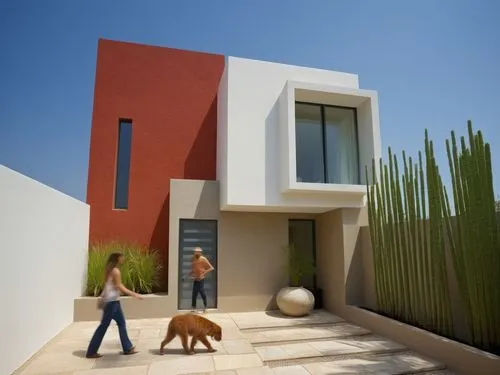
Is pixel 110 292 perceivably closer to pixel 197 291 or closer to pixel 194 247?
pixel 197 291

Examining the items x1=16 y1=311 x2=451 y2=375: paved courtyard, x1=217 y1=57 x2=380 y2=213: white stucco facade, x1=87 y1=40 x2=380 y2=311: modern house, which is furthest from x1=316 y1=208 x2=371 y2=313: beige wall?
x1=16 y1=311 x2=451 y2=375: paved courtyard

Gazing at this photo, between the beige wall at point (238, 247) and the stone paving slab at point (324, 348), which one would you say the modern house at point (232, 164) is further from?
the stone paving slab at point (324, 348)

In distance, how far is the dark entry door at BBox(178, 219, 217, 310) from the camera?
8.20m

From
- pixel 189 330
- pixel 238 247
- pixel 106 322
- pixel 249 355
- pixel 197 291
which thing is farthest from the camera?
pixel 238 247

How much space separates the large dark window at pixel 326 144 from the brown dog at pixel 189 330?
13.1 feet

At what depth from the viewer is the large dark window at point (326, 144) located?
8.15 m

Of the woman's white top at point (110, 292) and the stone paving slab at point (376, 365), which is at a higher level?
the woman's white top at point (110, 292)

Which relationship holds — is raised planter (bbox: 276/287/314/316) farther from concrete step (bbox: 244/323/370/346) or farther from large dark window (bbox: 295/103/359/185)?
large dark window (bbox: 295/103/359/185)

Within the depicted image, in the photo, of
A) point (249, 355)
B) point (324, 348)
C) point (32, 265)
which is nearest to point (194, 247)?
point (249, 355)

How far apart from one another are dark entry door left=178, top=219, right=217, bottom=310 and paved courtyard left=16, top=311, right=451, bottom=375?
1268 mm

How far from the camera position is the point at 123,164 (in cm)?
966

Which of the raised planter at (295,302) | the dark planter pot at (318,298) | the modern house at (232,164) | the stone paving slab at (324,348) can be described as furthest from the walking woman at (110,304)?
the dark planter pot at (318,298)

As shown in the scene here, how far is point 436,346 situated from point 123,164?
8.41 metres

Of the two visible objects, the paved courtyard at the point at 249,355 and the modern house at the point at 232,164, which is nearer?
the paved courtyard at the point at 249,355
